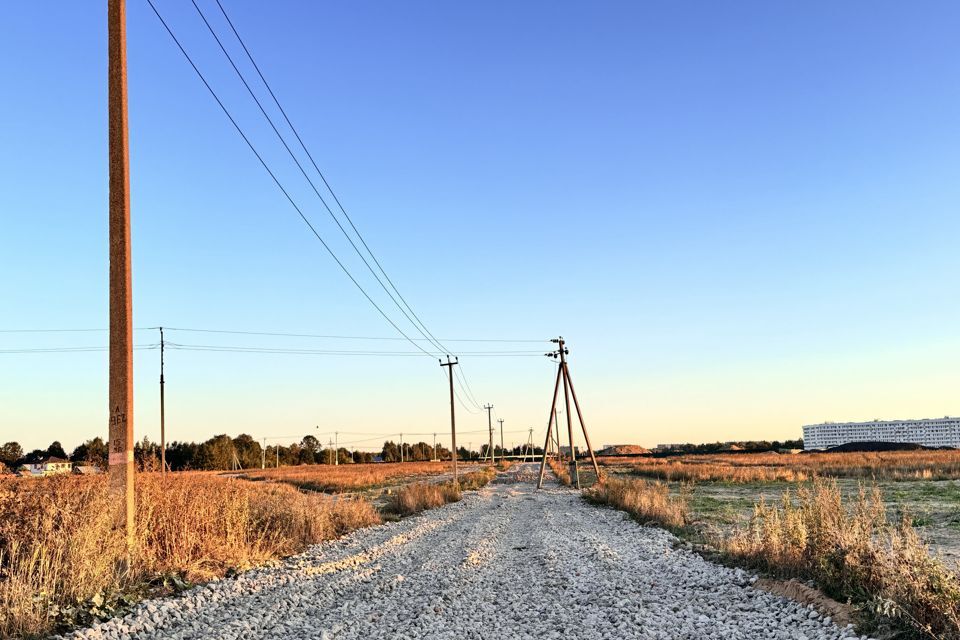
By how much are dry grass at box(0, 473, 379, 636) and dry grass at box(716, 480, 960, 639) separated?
782 centimetres

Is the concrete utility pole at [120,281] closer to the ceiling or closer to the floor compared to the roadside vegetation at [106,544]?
closer to the ceiling

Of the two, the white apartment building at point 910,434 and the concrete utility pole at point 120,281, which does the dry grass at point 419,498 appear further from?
the white apartment building at point 910,434

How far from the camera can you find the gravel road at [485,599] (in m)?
7.12

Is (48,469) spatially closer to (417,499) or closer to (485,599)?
(485,599)

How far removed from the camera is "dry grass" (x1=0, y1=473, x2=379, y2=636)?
743cm

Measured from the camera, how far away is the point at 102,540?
8.74 meters

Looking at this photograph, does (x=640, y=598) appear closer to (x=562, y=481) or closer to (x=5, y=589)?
(x=5, y=589)

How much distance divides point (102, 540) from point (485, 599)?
192 inches

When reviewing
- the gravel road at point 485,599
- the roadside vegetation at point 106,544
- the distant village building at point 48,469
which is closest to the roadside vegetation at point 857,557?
the gravel road at point 485,599

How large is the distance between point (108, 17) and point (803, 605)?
1222cm

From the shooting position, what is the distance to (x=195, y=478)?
13.5 metres

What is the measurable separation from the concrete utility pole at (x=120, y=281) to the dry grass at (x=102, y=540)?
0.41 m

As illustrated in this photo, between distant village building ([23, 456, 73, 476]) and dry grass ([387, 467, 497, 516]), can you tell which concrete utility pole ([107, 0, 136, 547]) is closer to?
distant village building ([23, 456, 73, 476])

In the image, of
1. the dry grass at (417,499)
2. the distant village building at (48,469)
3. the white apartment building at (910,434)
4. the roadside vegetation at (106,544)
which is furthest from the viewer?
the white apartment building at (910,434)
